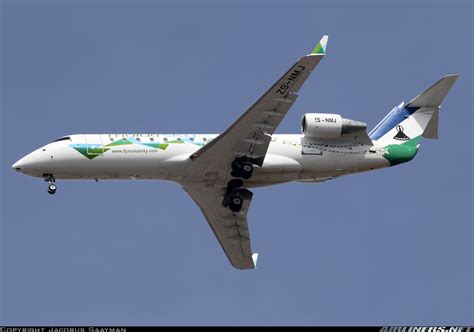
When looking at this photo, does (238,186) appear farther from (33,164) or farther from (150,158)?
(33,164)

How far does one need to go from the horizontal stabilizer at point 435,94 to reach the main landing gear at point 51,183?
1661 centimetres

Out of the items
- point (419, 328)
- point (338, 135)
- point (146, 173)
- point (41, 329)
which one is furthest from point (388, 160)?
point (41, 329)

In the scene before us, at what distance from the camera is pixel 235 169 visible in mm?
43281

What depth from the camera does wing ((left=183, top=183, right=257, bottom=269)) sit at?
1793 inches

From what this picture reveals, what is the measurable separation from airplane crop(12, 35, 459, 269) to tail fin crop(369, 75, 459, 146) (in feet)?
0.24

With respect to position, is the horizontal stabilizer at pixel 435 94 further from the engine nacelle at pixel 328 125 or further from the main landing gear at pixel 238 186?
the main landing gear at pixel 238 186

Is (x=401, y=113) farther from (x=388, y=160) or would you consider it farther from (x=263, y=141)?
(x=263, y=141)

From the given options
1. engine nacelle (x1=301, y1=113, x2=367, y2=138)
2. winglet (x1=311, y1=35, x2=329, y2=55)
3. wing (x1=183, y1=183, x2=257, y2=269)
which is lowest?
wing (x1=183, y1=183, x2=257, y2=269)

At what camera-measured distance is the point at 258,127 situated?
42.5m

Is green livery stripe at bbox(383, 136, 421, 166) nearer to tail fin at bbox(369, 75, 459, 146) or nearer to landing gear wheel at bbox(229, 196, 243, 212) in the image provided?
tail fin at bbox(369, 75, 459, 146)

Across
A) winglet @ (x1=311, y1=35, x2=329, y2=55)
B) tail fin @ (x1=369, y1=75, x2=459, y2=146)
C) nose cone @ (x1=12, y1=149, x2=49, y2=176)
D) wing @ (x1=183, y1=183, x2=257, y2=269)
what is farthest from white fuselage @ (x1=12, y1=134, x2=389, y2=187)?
winglet @ (x1=311, y1=35, x2=329, y2=55)

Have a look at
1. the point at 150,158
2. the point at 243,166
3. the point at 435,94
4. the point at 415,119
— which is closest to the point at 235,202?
the point at 243,166

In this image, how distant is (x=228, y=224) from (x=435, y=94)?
37.1ft

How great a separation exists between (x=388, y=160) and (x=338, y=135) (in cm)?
282
